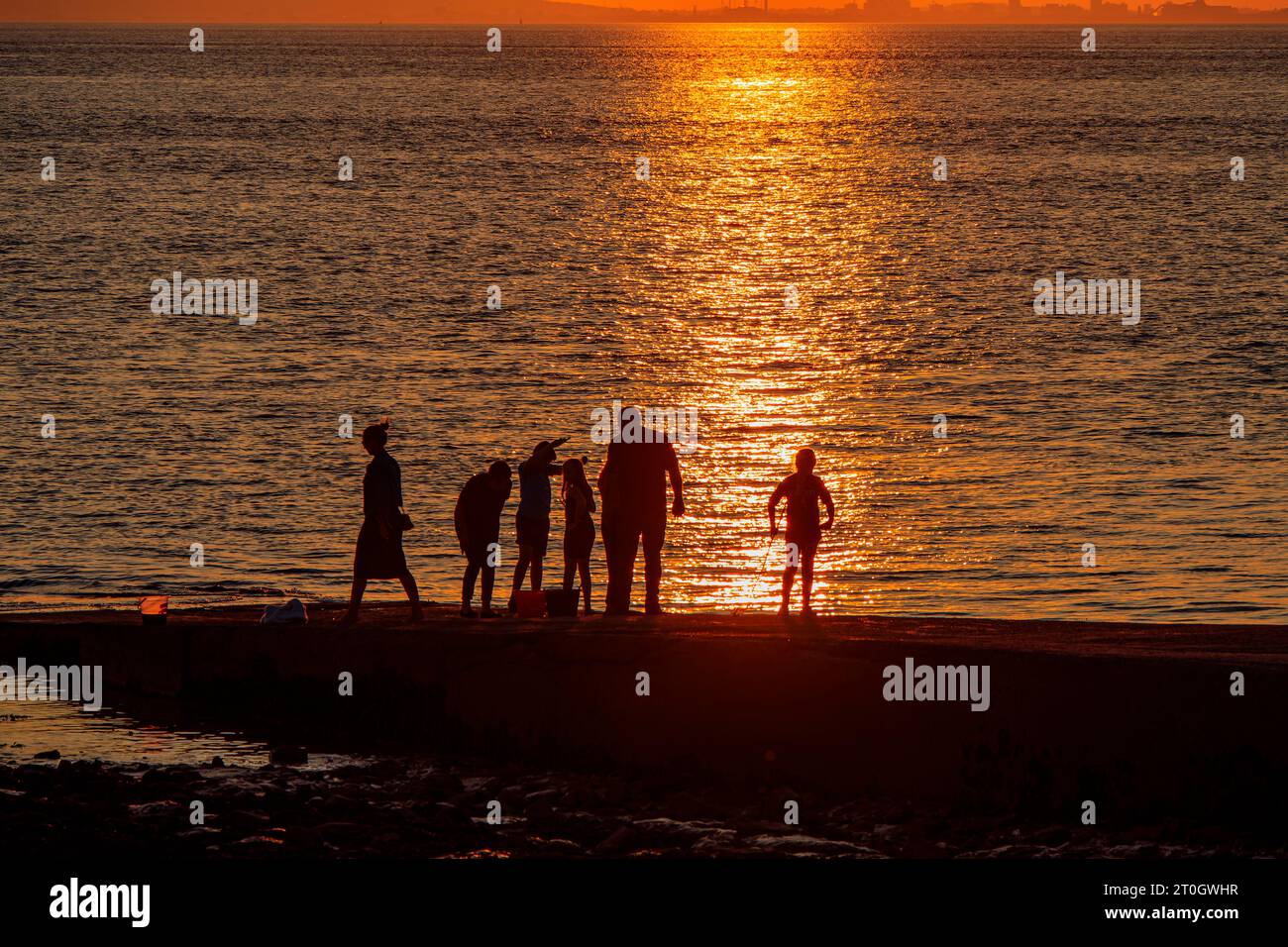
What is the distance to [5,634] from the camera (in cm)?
1605

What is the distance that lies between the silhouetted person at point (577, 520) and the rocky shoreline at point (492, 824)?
10.7 feet

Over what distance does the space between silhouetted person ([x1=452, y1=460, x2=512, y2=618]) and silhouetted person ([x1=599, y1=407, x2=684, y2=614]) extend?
0.93 meters

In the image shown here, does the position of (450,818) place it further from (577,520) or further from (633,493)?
(577,520)

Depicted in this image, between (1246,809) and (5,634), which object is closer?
(1246,809)

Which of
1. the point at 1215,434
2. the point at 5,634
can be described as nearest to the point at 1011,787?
the point at 5,634

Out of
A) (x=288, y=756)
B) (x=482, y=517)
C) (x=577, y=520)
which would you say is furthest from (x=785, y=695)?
(x=482, y=517)

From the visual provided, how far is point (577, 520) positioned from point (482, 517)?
0.85 metres

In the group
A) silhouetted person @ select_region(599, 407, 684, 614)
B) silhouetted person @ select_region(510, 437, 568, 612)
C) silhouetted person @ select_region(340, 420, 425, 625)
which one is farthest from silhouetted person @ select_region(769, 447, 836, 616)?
silhouetted person @ select_region(340, 420, 425, 625)

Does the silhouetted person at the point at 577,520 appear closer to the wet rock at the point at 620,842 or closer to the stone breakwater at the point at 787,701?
the stone breakwater at the point at 787,701

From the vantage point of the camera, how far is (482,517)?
15.5 m

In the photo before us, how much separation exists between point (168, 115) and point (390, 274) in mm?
80384

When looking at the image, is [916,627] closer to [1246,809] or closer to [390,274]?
[1246,809]

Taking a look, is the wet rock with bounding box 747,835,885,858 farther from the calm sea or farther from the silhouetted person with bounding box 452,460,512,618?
the calm sea

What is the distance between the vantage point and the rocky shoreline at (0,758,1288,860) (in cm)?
1084
